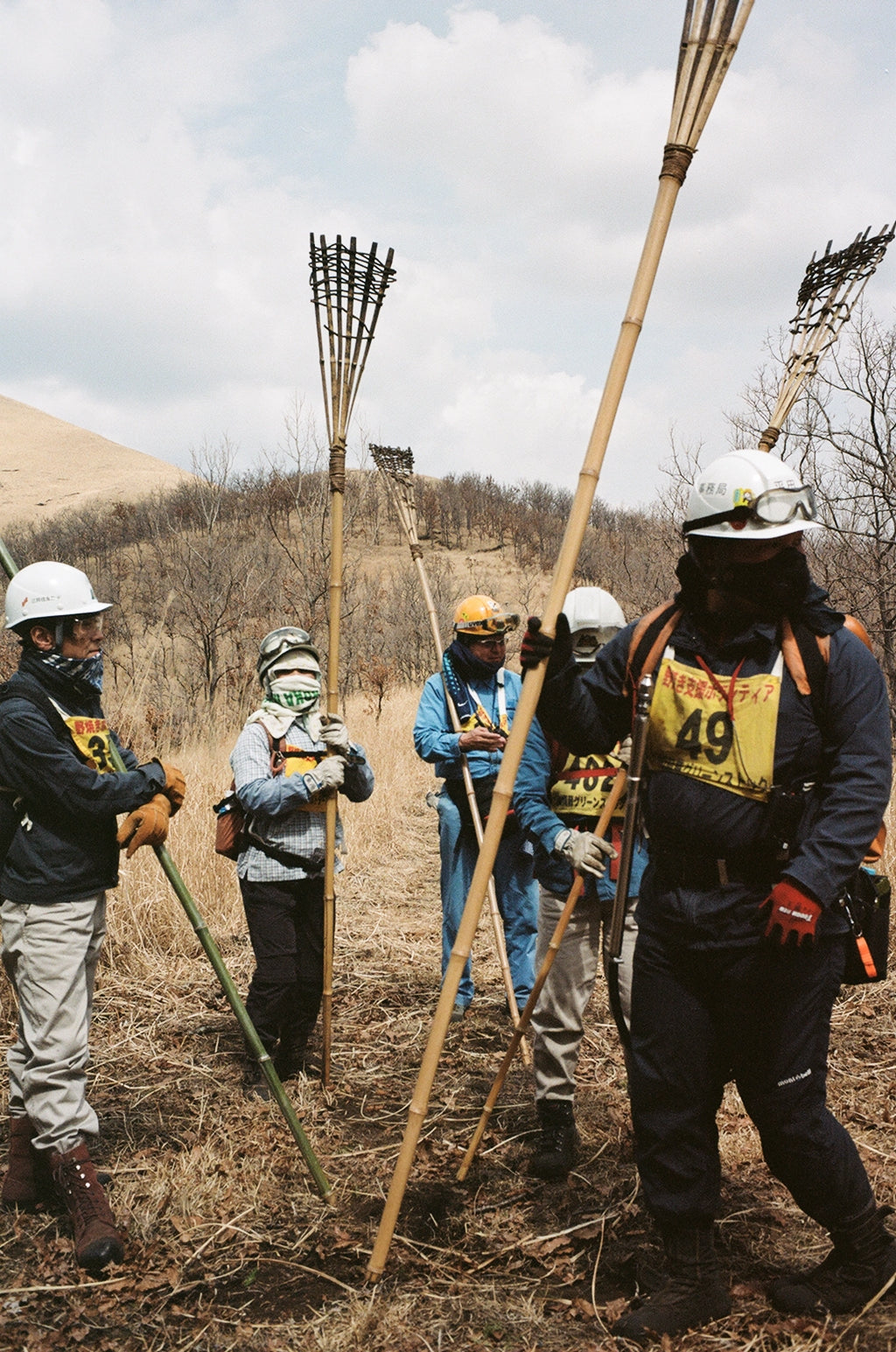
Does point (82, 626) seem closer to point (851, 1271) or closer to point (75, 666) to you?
point (75, 666)

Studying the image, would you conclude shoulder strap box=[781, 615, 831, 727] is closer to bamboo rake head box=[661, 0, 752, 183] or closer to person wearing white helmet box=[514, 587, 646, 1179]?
person wearing white helmet box=[514, 587, 646, 1179]

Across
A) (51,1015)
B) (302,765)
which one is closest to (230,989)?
(51,1015)

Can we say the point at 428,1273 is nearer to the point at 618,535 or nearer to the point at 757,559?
the point at 757,559

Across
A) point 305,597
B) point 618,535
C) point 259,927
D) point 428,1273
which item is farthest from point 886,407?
point 618,535

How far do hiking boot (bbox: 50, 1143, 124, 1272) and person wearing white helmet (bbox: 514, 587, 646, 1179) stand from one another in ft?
4.99

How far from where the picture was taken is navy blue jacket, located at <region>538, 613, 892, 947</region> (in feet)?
7.90

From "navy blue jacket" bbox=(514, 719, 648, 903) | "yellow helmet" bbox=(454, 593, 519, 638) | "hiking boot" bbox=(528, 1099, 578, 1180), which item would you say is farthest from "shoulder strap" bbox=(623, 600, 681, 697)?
"yellow helmet" bbox=(454, 593, 519, 638)

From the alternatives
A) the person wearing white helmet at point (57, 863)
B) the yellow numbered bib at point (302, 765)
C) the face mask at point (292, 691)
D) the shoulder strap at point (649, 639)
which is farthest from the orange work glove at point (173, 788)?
the shoulder strap at point (649, 639)

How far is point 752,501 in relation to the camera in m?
2.51

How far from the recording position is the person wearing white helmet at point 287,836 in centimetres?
423

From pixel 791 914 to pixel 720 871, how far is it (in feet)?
0.77

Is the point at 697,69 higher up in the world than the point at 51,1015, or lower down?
higher up

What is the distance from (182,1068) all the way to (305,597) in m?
13.4

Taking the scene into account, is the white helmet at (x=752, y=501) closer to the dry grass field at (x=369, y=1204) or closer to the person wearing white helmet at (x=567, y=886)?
the person wearing white helmet at (x=567, y=886)
